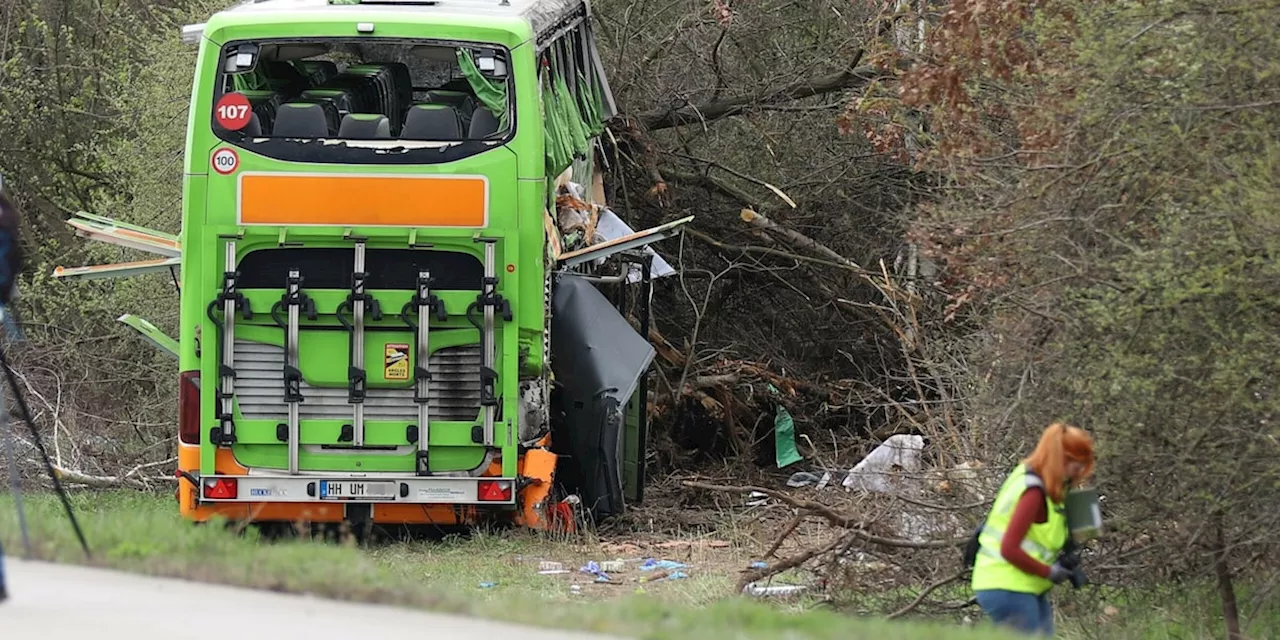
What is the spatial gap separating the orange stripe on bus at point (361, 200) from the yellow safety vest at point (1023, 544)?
19.2 ft

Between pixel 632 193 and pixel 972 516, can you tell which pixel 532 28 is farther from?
pixel 632 193

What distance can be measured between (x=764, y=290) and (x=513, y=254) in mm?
7253

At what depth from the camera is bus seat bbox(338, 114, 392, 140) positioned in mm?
12617

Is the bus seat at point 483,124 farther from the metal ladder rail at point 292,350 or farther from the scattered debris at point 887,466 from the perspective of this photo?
the scattered debris at point 887,466

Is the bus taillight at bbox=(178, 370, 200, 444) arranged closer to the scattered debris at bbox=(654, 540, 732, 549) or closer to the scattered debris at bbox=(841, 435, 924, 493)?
the scattered debris at bbox=(654, 540, 732, 549)

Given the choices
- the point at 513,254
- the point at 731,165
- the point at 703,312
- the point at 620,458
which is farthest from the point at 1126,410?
the point at 731,165

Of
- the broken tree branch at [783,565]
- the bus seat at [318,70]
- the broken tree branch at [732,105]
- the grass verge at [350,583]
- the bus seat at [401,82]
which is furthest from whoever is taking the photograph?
the broken tree branch at [732,105]

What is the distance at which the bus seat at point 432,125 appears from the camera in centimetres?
1260

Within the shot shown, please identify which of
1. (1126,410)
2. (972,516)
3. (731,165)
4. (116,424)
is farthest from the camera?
(731,165)

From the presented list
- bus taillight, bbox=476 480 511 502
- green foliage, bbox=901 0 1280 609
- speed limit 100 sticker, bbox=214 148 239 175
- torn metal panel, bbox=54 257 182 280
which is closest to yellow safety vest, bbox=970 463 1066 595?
green foliage, bbox=901 0 1280 609

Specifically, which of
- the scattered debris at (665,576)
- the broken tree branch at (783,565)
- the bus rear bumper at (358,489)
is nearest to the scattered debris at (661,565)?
the scattered debris at (665,576)

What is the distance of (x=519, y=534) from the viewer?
42.6ft

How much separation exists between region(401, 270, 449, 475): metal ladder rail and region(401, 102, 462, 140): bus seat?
945 millimetres

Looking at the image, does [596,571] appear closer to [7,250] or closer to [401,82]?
[401,82]
